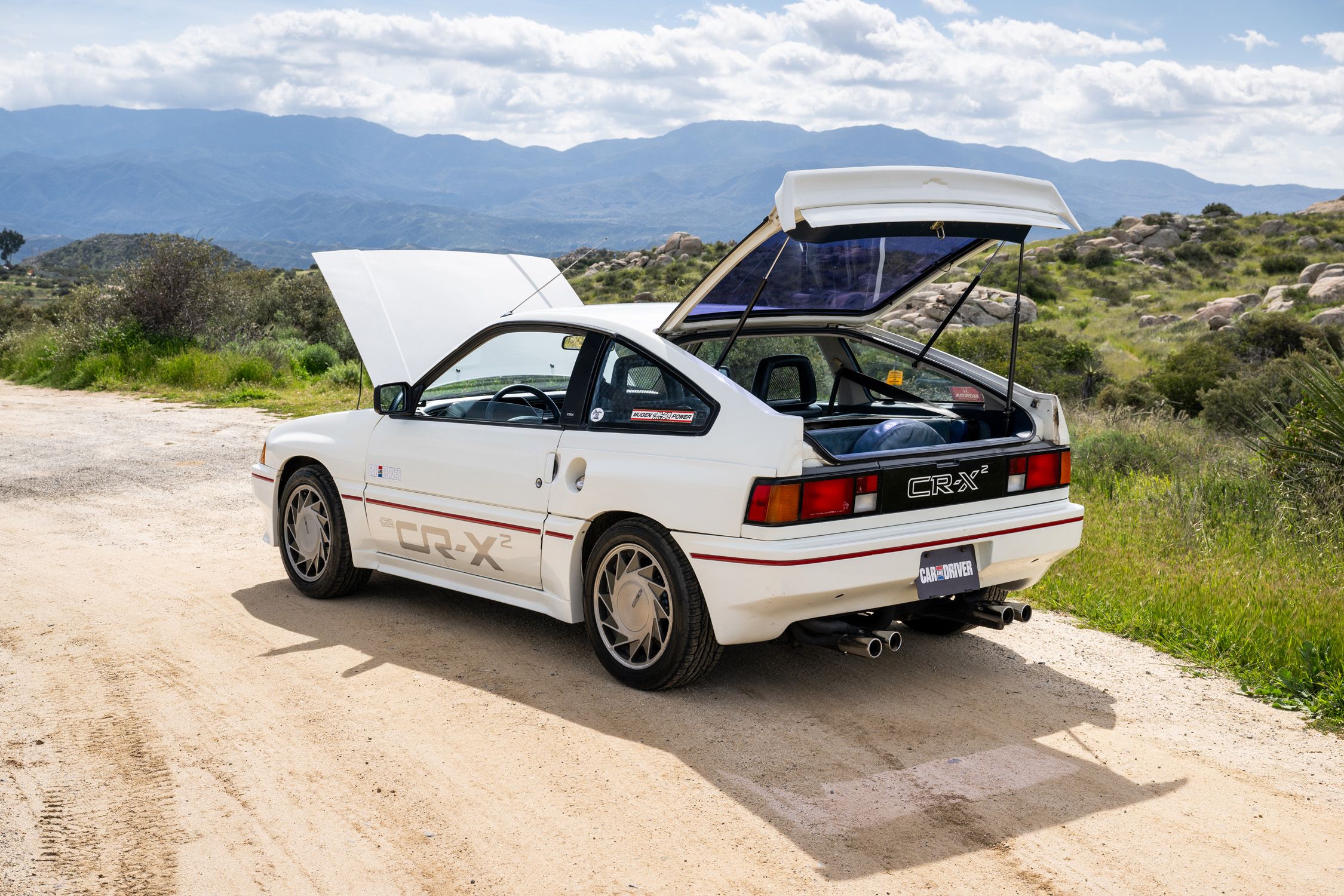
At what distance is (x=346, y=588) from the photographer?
21.4 ft

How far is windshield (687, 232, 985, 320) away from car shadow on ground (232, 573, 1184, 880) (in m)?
1.69

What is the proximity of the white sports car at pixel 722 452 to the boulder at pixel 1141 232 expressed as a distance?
55.3 meters

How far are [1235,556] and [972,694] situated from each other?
268cm

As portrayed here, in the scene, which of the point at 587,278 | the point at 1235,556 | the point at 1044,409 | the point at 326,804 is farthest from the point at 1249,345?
the point at 587,278

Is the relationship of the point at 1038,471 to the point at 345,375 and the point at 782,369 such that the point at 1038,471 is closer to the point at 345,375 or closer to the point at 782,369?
the point at 782,369

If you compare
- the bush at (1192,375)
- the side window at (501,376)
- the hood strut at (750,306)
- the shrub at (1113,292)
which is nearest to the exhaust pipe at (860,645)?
the hood strut at (750,306)

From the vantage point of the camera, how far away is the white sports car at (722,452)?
448 cm

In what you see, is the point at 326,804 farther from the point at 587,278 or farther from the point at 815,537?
the point at 587,278

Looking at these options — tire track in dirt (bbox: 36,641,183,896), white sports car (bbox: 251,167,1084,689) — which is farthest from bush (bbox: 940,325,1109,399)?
tire track in dirt (bbox: 36,641,183,896)

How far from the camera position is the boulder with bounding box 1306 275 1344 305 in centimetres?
3612

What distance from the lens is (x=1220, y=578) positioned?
20.5 feet

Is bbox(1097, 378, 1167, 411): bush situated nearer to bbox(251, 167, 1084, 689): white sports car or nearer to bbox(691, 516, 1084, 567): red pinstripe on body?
bbox(251, 167, 1084, 689): white sports car

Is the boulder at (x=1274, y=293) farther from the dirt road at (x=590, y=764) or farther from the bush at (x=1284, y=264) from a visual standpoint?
the dirt road at (x=590, y=764)

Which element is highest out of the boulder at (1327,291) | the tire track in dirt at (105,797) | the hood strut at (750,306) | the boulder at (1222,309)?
the boulder at (1327,291)
